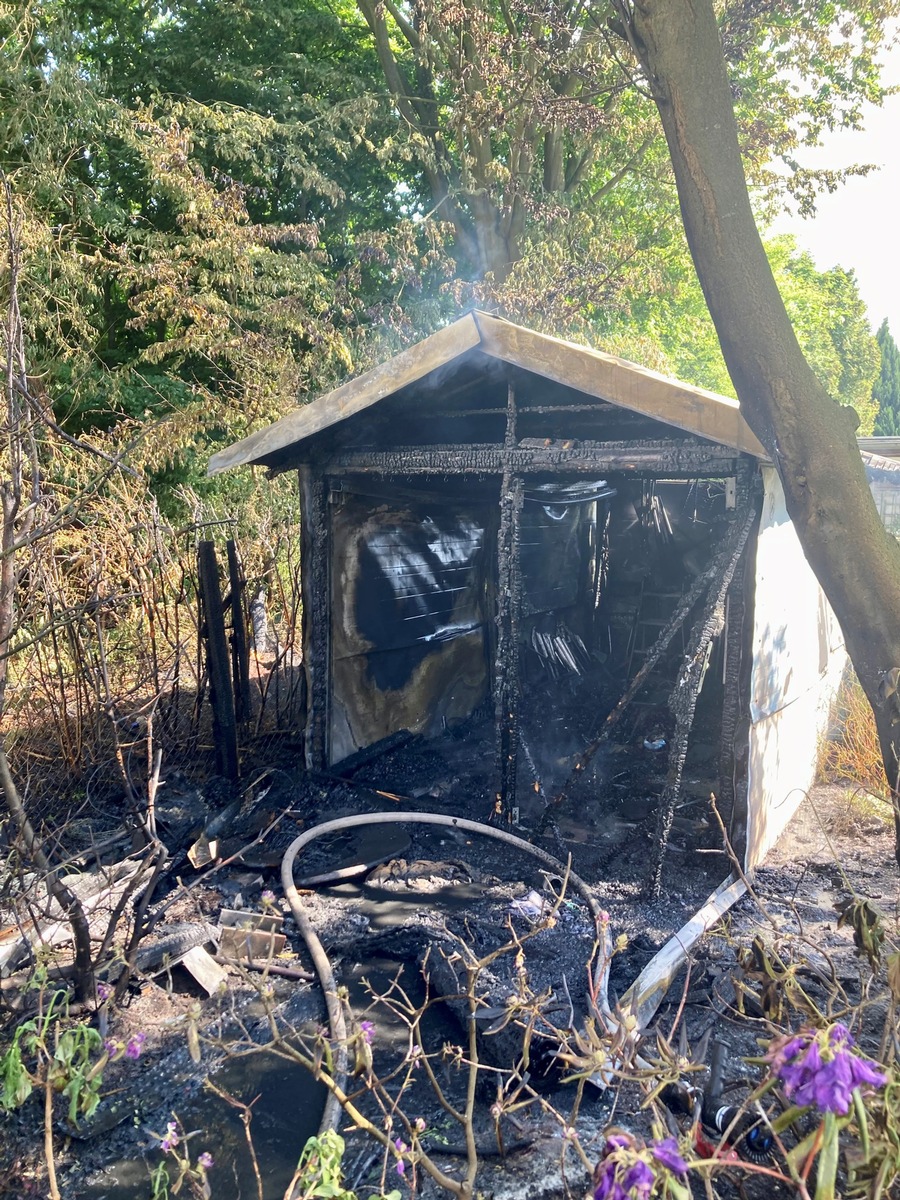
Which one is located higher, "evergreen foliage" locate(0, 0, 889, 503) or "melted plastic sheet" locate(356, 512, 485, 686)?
"evergreen foliage" locate(0, 0, 889, 503)

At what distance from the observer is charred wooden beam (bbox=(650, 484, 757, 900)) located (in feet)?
16.2

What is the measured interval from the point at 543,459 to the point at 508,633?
1243 millimetres

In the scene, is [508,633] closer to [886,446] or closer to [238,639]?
[238,639]

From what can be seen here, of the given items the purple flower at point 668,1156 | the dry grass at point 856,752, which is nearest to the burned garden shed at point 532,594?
the dry grass at point 856,752

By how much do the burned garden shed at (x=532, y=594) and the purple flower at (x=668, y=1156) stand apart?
9.17ft

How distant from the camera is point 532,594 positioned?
10055 millimetres

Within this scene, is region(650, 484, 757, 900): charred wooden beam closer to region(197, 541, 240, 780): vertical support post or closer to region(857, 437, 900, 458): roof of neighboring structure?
region(197, 541, 240, 780): vertical support post

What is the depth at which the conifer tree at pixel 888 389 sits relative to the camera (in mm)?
38719

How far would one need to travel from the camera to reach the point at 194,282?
12.6m

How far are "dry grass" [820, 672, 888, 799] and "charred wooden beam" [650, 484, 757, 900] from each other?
2209 mm

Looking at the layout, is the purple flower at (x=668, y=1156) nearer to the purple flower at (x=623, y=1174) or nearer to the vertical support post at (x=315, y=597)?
the purple flower at (x=623, y=1174)

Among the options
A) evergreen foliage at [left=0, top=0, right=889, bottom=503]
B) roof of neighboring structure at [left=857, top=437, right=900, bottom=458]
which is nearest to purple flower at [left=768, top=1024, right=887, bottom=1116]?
evergreen foliage at [left=0, top=0, right=889, bottom=503]

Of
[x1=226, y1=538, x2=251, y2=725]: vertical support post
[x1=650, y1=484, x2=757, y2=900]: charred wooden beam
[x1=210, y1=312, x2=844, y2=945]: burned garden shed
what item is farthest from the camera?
[x1=226, y1=538, x2=251, y2=725]: vertical support post

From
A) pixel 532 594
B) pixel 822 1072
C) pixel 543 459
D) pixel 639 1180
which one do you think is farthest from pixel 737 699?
pixel 532 594
